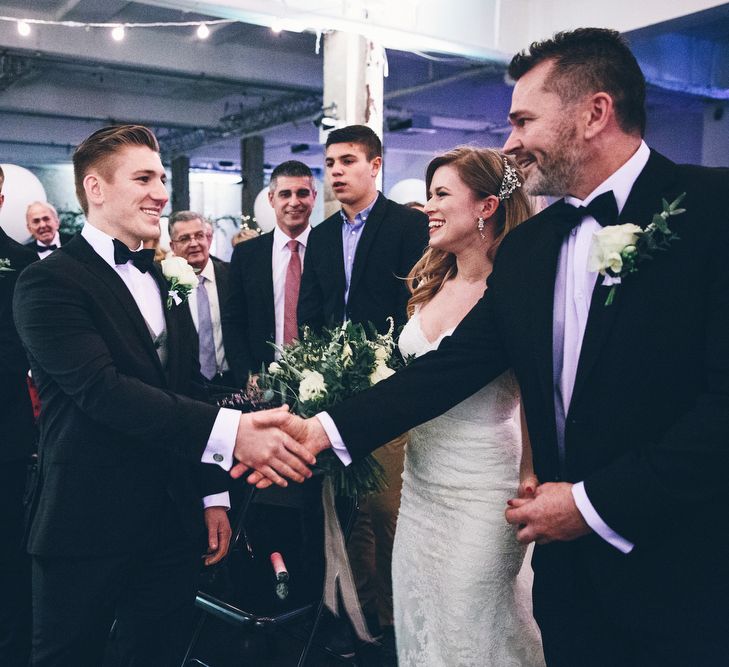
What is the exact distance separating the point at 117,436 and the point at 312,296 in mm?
2122

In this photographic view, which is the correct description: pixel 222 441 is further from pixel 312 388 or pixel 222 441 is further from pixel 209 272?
pixel 209 272

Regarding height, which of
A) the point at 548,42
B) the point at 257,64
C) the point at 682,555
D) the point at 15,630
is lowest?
the point at 15,630

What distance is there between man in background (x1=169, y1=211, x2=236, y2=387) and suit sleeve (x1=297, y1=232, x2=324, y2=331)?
838 millimetres

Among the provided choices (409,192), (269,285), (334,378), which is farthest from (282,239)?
(409,192)

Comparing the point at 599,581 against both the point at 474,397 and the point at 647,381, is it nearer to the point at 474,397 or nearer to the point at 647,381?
the point at 647,381

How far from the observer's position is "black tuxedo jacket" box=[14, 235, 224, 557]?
1.89 meters

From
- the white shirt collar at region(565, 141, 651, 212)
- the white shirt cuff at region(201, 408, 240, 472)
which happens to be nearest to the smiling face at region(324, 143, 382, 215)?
the white shirt cuff at region(201, 408, 240, 472)

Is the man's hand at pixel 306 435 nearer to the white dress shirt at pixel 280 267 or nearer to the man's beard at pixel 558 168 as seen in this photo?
the man's beard at pixel 558 168

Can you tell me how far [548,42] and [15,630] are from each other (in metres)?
2.68

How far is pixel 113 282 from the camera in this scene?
78.8 inches

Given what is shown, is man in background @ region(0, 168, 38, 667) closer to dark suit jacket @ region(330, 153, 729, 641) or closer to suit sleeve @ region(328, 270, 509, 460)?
suit sleeve @ region(328, 270, 509, 460)

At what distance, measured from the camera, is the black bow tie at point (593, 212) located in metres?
1.69

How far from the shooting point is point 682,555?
1562 millimetres

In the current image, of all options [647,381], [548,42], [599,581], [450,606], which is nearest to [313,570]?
[450,606]
